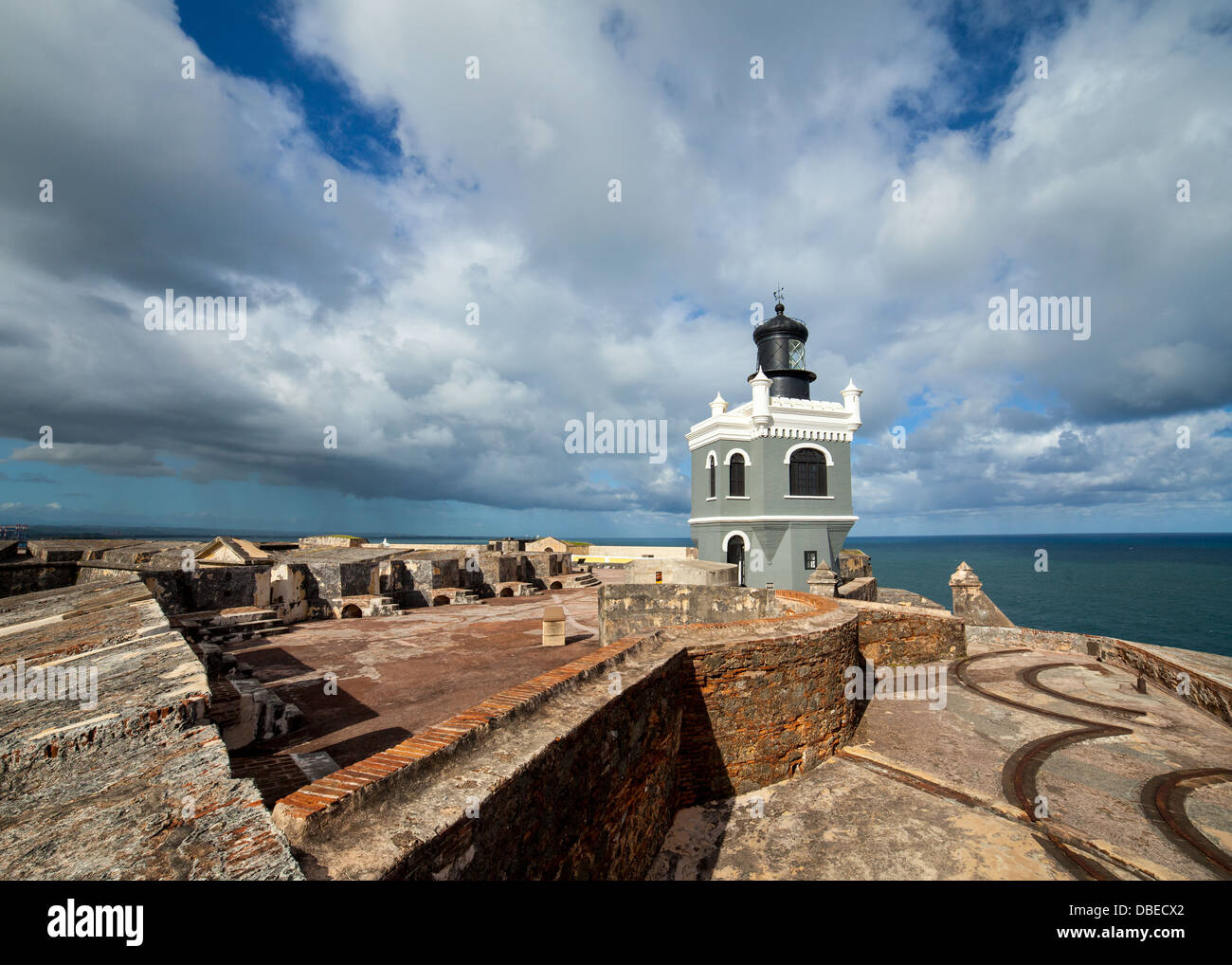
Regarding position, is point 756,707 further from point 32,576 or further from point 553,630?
point 32,576

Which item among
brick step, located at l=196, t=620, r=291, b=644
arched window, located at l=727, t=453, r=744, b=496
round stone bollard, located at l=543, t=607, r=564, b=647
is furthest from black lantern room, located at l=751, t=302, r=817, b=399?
brick step, located at l=196, t=620, r=291, b=644

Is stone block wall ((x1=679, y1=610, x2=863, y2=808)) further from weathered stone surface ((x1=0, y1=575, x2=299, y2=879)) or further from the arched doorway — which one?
the arched doorway

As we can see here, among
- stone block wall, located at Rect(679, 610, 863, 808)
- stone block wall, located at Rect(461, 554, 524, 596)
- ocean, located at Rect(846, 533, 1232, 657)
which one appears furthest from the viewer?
ocean, located at Rect(846, 533, 1232, 657)

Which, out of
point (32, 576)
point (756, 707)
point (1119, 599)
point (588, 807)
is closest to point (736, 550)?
point (756, 707)

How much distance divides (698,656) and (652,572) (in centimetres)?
742

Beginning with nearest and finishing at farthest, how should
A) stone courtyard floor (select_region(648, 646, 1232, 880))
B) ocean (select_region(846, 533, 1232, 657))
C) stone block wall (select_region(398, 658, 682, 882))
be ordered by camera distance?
1. stone block wall (select_region(398, 658, 682, 882))
2. stone courtyard floor (select_region(648, 646, 1232, 880))
3. ocean (select_region(846, 533, 1232, 657))

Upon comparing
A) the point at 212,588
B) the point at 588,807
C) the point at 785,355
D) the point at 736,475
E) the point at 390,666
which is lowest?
the point at 390,666

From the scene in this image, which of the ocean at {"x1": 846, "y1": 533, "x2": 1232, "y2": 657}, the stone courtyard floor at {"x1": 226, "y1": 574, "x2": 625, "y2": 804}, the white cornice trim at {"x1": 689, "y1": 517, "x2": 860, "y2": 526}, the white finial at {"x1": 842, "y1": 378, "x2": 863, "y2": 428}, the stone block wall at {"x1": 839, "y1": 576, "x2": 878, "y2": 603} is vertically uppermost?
the white finial at {"x1": 842, "y1": 378, "x2": 863, "y2": 428}

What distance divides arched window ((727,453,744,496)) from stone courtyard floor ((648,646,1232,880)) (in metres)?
15.3

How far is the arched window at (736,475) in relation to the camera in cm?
2359

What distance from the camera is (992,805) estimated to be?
586cm

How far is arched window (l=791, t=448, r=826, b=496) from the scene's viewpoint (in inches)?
922

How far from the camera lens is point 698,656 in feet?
21.1

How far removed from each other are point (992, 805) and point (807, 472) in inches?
739
